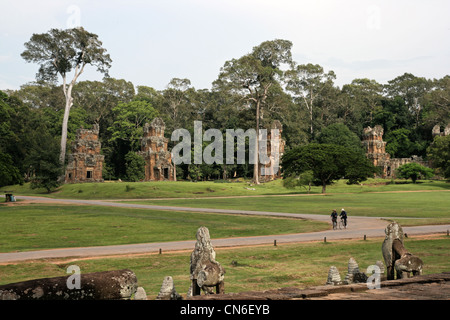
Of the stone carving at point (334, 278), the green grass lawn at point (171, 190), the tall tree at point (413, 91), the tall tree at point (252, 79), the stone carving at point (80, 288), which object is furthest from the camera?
the tall tree at point (413, 91)

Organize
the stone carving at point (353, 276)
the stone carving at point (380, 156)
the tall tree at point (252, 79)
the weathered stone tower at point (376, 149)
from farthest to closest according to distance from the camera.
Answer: the weathered stone tower at point (376, 149) < the stone carving at point (380, 156) < the tall tree at point (252, 79) < the stone carving at point (353, 276)

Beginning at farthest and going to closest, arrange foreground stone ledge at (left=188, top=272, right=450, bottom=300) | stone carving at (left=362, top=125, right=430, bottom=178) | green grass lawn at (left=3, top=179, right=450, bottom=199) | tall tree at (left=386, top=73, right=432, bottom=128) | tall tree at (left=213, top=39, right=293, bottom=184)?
1. tall tree at (left=386, top=73, right=432, bottom=128)
2. stone carving at (left=362, top=125, right=430, bottom=178)
3. tall tree at (left=213, top=39, right=293, bottom=184)
4. green grass lawn at (left=3, top=179, right=450, bottom=199)
5. foreground stone ledge at (left=188, top=272, right=450, bottom=300)

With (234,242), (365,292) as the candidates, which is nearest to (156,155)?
(234,242)

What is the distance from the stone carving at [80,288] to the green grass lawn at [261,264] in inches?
Answer: 306

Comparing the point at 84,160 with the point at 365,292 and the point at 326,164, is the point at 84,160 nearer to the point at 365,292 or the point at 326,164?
the point at 326,164

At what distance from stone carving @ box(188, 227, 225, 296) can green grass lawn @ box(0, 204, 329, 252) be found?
17041mm

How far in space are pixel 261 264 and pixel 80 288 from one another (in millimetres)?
14399

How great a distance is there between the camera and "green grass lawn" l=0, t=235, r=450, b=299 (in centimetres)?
1686

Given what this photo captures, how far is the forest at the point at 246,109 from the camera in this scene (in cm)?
9012

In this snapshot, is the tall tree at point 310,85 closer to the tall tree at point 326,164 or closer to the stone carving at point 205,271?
the tall tree at point 326,164

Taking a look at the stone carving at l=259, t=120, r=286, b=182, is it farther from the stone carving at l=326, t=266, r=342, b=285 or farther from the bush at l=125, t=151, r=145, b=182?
the stone carving at l=326, t=266, r=342, b=285

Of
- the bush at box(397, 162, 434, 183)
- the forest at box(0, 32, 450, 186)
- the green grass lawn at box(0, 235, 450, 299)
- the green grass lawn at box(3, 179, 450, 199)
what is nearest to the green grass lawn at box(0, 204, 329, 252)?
the green grass lawn at box(0, 235, 450, 299)

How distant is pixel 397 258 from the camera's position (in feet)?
40.8

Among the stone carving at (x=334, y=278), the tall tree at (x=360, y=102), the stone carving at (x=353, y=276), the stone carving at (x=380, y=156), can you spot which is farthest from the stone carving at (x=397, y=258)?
the tall tree at (x=360, y=102)
